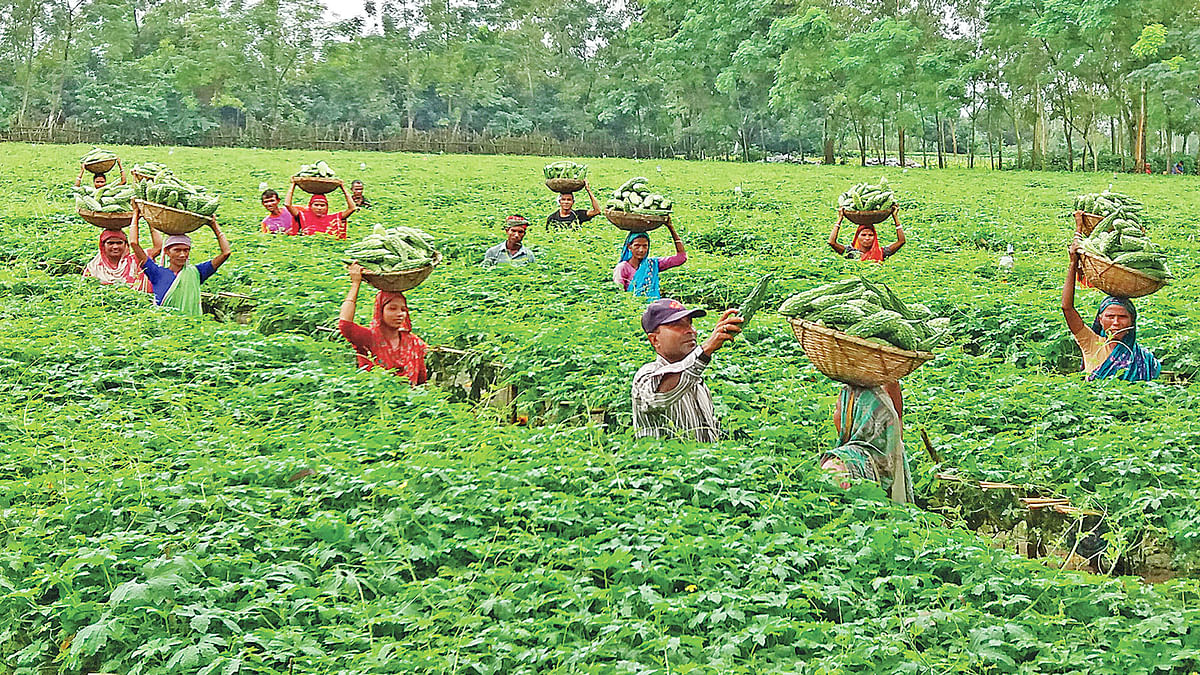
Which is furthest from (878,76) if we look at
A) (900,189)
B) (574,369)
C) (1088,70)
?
(574,369)

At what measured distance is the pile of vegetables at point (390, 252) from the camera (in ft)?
28.3

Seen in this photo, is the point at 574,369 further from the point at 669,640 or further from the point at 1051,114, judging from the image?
the point at 1051,114

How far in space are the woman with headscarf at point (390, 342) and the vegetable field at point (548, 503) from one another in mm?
326

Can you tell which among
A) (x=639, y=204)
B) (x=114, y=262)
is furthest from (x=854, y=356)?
(x=114, y=262)

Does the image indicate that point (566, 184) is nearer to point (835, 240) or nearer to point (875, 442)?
point (835, 240)

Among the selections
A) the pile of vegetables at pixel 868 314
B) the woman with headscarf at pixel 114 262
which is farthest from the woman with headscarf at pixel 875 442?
the woman with headscarf at pixel 114 262

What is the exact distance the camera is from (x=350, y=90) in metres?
66.5

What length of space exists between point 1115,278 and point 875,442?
379 centimetres

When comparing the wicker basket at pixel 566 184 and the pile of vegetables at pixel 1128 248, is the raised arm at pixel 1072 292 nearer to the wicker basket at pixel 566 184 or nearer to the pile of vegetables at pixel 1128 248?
the pile of vegetables at pixel 1128 248

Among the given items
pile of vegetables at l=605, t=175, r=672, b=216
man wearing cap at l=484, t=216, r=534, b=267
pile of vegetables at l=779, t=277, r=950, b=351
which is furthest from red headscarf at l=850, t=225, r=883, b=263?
pile of vegetables at l=779, t=277, r=950, b=351

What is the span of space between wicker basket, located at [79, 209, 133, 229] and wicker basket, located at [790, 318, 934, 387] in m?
8.66

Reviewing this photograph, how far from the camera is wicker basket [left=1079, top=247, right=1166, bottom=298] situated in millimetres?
→ 9008

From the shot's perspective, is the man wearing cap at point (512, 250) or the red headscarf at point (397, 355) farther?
the man wearing cap at point (512, 250)

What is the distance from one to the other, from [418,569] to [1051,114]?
5261cm
